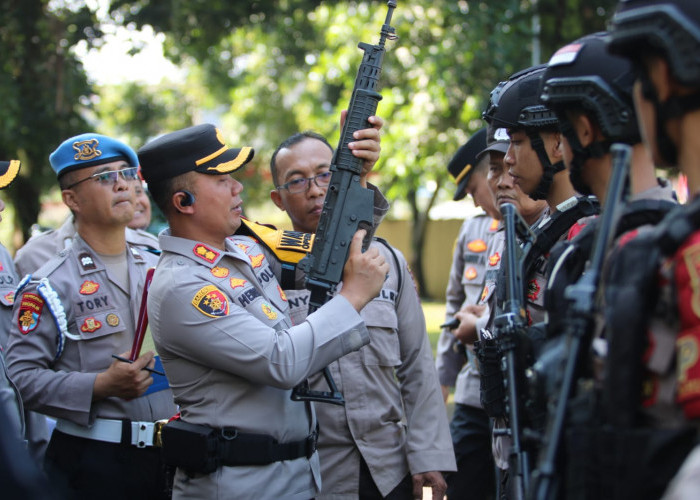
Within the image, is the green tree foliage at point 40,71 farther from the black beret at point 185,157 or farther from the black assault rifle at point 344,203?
the black assault rifle at point 344,203

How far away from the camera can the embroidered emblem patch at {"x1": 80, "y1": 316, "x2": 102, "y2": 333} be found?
3738mm

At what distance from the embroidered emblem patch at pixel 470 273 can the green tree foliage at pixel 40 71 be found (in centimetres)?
701

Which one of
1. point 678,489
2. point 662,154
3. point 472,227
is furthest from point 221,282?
point 472,227

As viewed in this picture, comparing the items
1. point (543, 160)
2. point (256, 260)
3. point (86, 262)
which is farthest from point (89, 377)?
point (543, 160)

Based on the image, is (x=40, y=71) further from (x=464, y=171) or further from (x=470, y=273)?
(x=470, y=273)

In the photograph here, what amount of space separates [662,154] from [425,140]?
1606 cm

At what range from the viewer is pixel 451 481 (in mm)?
4719

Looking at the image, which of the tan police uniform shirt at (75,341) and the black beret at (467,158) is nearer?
the tan police uniform shirt at (75,341)

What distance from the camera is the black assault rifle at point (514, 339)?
2461mm

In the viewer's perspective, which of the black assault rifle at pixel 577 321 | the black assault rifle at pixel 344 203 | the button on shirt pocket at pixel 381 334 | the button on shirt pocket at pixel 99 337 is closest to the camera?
the black assault rifle at pixel 577 321

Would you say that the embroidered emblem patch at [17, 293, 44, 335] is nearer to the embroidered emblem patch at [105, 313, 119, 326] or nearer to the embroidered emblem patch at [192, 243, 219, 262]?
the embroidered emblem patch at [105, 313, 119, 326]

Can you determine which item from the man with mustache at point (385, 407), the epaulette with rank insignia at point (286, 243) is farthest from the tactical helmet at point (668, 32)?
the epaulette with rank insignia at point (286, 243)

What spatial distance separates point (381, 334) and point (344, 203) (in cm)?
74

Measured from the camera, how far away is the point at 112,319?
3805 mm
